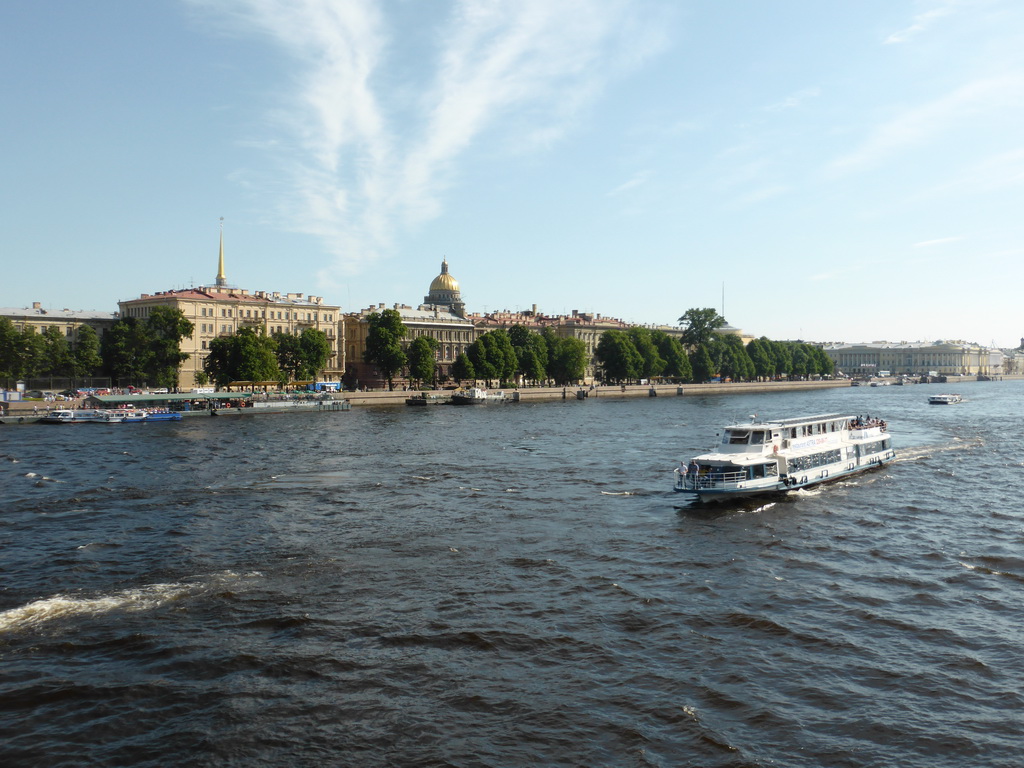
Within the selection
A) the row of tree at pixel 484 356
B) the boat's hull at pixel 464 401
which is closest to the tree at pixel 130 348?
the row of tree at pixel 484 356

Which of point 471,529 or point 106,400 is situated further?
point 106,400

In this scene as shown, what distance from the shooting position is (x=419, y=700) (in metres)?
16.8

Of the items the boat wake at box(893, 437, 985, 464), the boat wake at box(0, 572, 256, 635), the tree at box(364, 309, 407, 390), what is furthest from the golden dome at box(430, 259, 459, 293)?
the boat wake at box(0, 572, 256, 635)

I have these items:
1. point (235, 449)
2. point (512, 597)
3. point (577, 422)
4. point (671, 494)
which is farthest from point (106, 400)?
point (512, 597)

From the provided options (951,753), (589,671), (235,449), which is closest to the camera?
(951,753)

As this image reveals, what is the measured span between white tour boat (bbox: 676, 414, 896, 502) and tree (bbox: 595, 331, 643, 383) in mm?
99184

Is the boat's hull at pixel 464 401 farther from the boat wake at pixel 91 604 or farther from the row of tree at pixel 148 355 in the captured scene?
the boat wake at pixel 91 604

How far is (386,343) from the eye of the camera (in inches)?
4673

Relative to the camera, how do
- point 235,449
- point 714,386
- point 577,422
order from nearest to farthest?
point 235,449
point 577,422
point 714,386

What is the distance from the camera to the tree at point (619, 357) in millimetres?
147750

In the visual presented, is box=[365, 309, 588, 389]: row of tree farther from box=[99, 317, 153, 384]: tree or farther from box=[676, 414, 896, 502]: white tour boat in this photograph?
box=[676, 414, 896, 502]: white tour boat

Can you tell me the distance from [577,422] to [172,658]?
64293 mm

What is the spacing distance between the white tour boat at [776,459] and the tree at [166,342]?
8233 centimetres

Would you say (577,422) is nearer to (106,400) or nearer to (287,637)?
(106,400)
